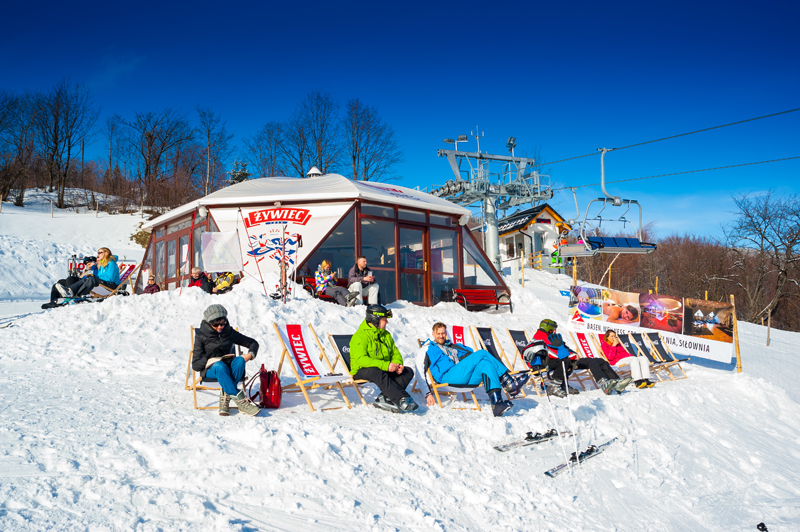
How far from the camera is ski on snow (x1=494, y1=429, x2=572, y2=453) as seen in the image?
4473 mm

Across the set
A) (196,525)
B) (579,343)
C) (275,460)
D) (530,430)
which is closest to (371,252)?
(579,343)

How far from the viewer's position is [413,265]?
40.0ft

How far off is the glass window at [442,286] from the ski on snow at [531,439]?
7.52 metres

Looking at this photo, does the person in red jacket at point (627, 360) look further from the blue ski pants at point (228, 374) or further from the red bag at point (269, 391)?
the blue ski pants at point (228, 374)

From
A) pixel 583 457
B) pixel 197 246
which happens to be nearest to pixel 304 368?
pixel 583 457

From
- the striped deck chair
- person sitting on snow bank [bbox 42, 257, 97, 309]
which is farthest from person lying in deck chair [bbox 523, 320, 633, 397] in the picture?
person sitting on snow bank [bbox 42, 257, 97, 309]

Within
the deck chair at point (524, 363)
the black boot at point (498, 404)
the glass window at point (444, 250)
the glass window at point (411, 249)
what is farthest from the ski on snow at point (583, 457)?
the glass window at point (444, 250)

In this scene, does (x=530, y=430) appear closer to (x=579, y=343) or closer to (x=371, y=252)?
(x=579, y=343)

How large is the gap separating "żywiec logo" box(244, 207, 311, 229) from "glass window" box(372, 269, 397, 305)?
1.95 meters

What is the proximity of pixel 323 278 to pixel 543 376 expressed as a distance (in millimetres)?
4780

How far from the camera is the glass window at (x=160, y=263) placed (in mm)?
13032

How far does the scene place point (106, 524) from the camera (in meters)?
2.60

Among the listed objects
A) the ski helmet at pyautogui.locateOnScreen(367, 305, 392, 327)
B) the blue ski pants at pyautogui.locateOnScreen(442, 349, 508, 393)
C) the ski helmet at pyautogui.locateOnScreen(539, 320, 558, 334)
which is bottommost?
the blue ski pants at pyautogui.locateOnScreen(442, 349, 508, 393)

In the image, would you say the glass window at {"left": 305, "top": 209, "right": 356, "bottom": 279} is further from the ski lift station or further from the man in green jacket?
the man in green jacket
